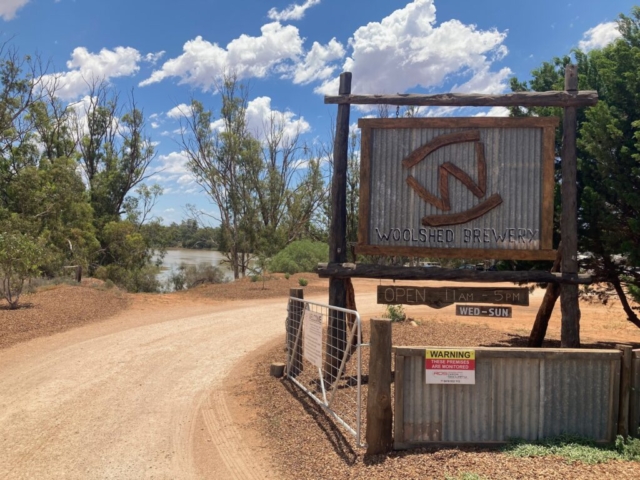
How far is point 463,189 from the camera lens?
7457 millimetres

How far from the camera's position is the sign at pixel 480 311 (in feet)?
22.6

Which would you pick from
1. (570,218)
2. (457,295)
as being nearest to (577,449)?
(457,295)

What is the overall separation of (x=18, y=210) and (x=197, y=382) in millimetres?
23856

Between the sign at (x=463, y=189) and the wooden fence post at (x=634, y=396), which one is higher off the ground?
the sign at (x=463, y=189)

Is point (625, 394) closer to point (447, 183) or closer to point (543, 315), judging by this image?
point (447, 183)

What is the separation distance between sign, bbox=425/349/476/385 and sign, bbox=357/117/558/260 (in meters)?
2.55

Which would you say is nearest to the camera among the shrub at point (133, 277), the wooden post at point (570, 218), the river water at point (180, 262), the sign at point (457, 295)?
the sign at point (457, 295)

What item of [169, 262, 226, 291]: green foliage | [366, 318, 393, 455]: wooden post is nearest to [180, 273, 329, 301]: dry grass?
[169, 262, 226, 291]: green foliage

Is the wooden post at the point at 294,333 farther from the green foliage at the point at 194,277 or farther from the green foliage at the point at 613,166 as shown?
the green foliage at the point at 194,277

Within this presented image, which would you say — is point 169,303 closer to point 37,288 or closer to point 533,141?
point 37,288

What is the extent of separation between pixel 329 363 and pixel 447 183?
317 cm

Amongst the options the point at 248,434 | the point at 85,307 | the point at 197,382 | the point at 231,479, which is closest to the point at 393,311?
the point at 197,382

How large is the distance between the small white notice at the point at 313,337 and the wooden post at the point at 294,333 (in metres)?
1.08

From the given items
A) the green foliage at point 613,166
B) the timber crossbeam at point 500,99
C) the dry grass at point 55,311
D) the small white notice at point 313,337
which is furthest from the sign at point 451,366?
the dry grass at point 55,311
